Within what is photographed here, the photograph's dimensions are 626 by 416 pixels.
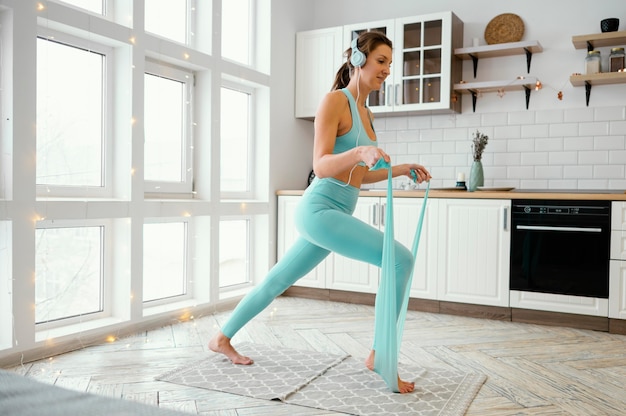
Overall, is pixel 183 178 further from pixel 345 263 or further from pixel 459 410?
pixel 459 410

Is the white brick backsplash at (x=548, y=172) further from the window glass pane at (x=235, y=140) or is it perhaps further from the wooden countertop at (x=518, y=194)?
the window glass pane at (x=235, y=140)

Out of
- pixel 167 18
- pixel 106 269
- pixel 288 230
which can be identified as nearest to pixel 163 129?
pixel 167 18

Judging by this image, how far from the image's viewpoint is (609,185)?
4.17m

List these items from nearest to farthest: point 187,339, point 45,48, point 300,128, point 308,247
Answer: point 308,247 → point 45,48 → point 187,339 → point 300,128

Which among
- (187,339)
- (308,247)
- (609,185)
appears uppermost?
(609,185)

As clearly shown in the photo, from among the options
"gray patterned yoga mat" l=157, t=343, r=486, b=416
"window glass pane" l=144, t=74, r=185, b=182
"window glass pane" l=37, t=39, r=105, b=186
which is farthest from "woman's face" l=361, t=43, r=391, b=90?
"window glass pane" l=144, t=74, r=185, b=182

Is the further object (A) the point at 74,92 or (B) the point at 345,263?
(B) the point at 345,263


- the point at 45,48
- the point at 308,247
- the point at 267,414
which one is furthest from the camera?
the point at 45,48

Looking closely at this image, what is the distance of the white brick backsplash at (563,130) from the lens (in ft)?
14.1

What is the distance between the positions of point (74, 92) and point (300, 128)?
217 cm

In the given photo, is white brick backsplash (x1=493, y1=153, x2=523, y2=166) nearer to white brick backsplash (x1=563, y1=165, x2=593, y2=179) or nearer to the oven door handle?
white brick backsplash (x1=563, y1=165, x2=593, y2=179)

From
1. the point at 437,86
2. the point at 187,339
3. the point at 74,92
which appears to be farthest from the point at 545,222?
the point at 74,92

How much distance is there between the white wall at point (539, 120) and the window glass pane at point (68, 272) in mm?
2012

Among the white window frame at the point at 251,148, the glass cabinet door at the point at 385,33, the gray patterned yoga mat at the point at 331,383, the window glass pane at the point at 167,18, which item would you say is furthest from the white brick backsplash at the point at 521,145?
the window glass pane at the point at 167,18
